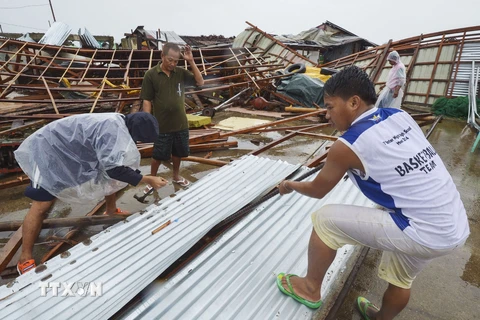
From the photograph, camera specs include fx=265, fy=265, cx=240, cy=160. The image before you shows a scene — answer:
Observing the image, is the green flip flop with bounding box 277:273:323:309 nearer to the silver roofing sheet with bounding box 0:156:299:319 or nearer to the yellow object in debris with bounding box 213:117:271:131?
the silver roofing sheet with bounding box 0:156:299:319

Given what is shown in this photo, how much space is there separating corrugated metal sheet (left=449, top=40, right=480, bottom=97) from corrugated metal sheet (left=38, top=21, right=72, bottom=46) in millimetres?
14531

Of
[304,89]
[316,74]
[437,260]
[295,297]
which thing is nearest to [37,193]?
[295,297]

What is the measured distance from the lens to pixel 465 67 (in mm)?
8141

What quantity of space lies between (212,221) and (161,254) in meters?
0.49

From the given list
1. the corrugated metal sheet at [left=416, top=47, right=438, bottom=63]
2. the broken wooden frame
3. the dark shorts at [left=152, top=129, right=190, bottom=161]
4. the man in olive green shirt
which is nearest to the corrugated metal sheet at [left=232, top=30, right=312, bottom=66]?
the broken wooden frame

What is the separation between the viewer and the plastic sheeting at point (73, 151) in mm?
2135

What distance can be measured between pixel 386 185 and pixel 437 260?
5.96 ft

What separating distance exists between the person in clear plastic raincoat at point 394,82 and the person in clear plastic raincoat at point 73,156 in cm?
532

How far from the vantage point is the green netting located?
7560 millimetres

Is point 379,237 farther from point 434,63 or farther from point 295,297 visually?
point 434,63

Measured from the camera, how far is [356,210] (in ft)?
4.62

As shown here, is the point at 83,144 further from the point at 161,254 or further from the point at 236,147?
the point at 236,147

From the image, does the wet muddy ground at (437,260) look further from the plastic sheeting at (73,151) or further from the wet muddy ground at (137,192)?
the plastic sheeting at (73,151)

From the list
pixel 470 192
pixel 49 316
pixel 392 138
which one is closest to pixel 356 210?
pixel 392 138
